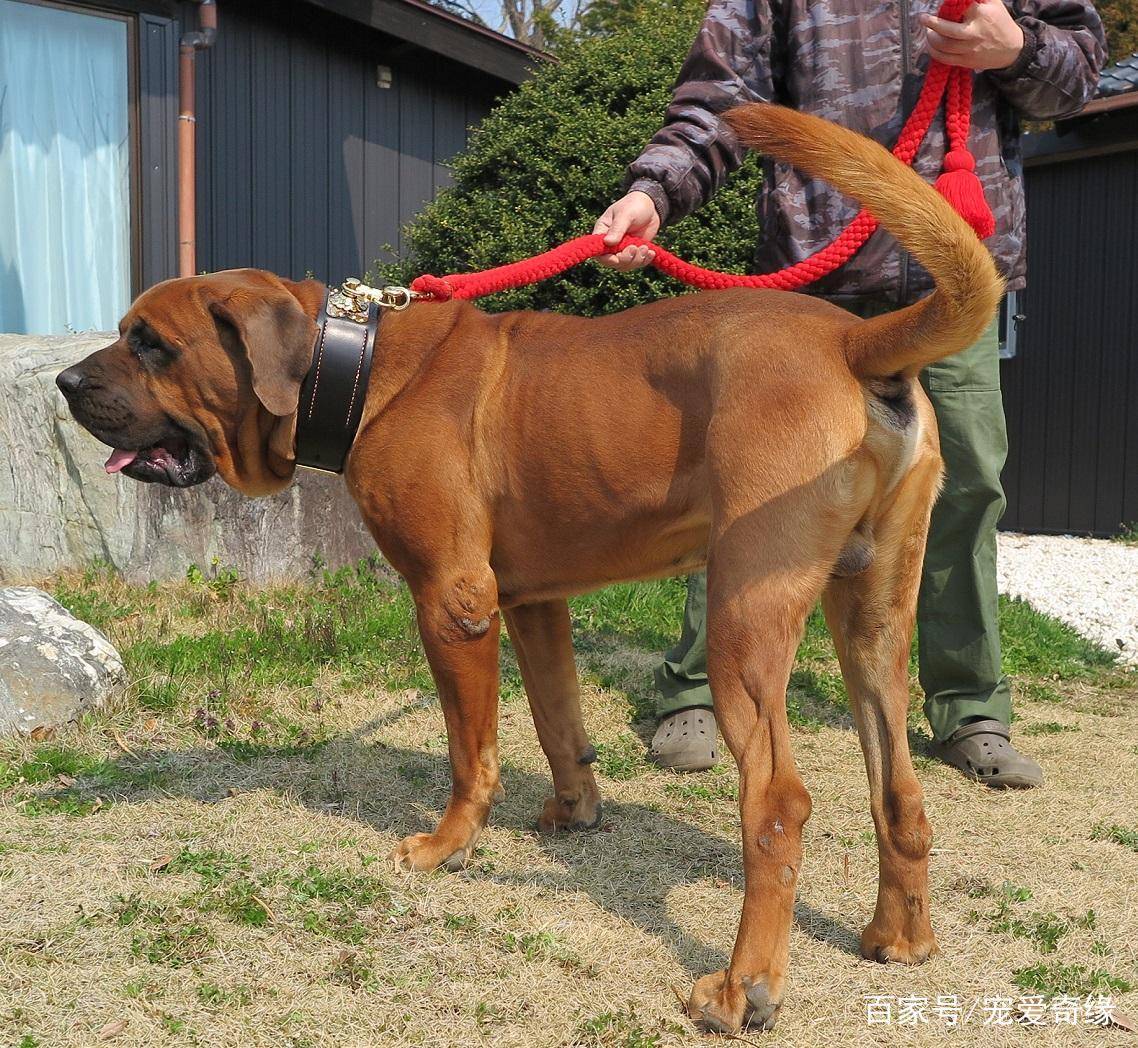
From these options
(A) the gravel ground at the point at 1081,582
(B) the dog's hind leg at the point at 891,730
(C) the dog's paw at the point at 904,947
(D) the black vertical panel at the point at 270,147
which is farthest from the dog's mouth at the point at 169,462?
(D) the black vertical panel at the point at 270,147

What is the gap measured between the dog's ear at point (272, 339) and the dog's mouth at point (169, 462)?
12.6 inches

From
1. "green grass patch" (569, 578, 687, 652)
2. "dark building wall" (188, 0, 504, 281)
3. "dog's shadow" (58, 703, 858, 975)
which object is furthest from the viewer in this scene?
"dark building wall" (188, 0, 504, 281)

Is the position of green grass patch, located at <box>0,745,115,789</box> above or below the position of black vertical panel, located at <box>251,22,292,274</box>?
below

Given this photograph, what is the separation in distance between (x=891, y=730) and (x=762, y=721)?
0.43 m

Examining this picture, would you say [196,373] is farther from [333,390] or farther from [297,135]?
[297,135]

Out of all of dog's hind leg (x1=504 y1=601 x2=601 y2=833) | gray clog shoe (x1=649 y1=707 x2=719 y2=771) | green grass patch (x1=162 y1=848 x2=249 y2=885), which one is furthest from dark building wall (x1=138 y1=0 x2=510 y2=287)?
green grass patch (x1=162 y1=848 x2=249 y2=885)

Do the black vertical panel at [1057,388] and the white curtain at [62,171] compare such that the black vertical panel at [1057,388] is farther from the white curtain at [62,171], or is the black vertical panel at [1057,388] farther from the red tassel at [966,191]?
the white curtain at [62,171]

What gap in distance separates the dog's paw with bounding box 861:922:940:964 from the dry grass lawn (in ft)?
0.16

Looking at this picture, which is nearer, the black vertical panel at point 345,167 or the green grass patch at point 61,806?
the green grass patch at point 61,806

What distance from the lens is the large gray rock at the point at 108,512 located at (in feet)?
18.6

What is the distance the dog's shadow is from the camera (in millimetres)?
3014

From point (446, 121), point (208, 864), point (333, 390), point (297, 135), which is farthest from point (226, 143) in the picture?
point (208, 864)

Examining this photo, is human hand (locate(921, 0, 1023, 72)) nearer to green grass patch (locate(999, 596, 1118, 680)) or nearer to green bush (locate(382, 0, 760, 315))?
green grass patch (locate(999, 596, 1118, 680))

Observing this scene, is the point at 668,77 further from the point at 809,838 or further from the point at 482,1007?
the point at 482,1007
